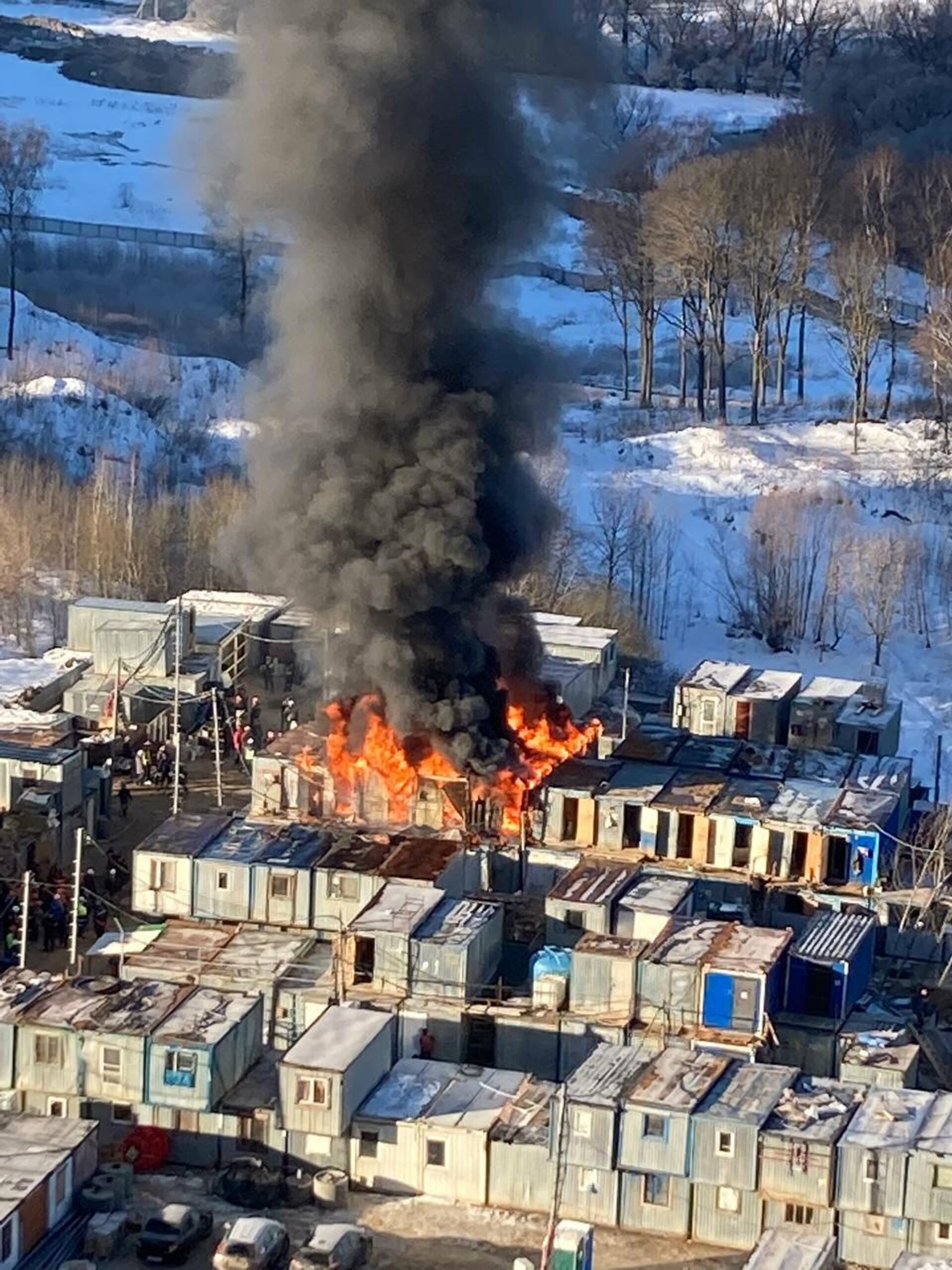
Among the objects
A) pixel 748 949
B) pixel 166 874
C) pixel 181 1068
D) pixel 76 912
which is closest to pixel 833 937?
pixel 748 949

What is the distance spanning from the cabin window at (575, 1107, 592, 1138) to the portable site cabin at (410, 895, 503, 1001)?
141 inches

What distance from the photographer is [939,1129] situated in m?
23.5

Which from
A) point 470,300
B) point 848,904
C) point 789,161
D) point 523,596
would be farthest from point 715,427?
point 848,904

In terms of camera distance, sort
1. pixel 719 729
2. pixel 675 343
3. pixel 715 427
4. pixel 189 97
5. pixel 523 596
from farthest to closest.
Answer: pixel 189 97, pixel 675 343, pixel 715 427, pixel 523 596, pixel 719 729

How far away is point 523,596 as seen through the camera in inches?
1773

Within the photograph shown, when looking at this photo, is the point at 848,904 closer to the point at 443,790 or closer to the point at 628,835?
the point at 628,835

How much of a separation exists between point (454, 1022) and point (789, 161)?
3707 cm

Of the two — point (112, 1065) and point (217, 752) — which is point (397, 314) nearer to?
point (217, 752)

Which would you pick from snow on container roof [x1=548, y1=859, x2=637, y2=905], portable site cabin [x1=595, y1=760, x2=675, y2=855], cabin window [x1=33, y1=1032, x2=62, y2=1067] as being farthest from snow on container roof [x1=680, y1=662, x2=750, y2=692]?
cabin window [x1=33, y1=1032, x2=62, y2=1067]

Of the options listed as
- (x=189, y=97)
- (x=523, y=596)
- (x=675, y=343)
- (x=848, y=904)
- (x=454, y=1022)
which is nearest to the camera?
(x=454, y=1022)

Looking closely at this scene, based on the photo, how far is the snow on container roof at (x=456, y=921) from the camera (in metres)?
27.2

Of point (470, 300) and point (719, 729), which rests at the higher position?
point (470, 300)

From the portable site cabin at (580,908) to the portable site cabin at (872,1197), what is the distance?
220 inches

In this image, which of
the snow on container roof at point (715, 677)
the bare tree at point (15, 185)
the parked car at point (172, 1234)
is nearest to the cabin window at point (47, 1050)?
the parked car at point (172, 1234)
